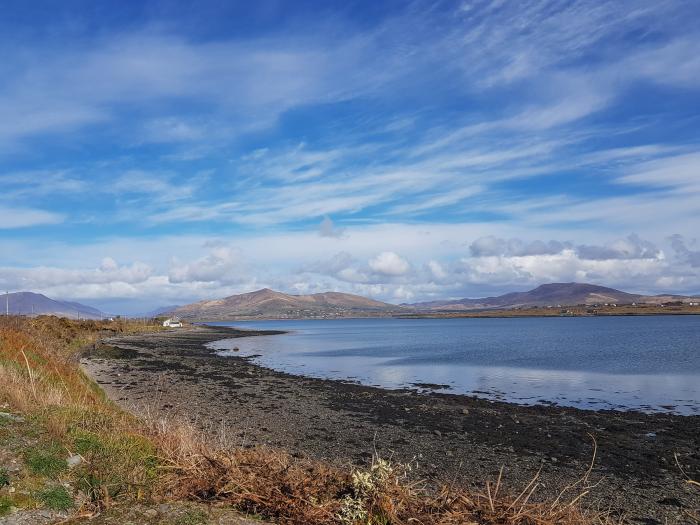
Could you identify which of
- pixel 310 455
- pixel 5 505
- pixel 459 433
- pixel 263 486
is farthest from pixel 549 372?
pixel 5 505

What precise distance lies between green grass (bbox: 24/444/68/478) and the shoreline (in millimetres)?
6517

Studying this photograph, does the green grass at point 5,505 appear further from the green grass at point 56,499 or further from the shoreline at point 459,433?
the shoreline at point 459,433

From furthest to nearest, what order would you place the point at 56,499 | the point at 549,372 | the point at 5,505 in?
the point at 549,372 → the point at 56,499 → the point at 5,505

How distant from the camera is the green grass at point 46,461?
6.66 meters

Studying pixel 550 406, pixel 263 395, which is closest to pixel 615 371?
pixel 550 406

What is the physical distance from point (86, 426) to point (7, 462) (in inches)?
75.1

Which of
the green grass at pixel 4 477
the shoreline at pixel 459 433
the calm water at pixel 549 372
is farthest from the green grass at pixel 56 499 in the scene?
the calm water at pixel 549 372

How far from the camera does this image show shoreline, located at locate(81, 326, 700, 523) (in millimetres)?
15023

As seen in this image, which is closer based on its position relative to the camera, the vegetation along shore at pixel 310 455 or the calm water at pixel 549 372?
the vegetation along shore at pixel 310 455

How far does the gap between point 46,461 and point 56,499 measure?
1.01m

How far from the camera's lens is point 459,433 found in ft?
70.2

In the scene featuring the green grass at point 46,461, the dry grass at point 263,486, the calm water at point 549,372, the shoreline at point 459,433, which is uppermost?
the green grass at point 46,461

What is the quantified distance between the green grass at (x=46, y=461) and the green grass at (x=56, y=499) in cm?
47

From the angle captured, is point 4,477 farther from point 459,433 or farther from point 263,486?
point 459,433
